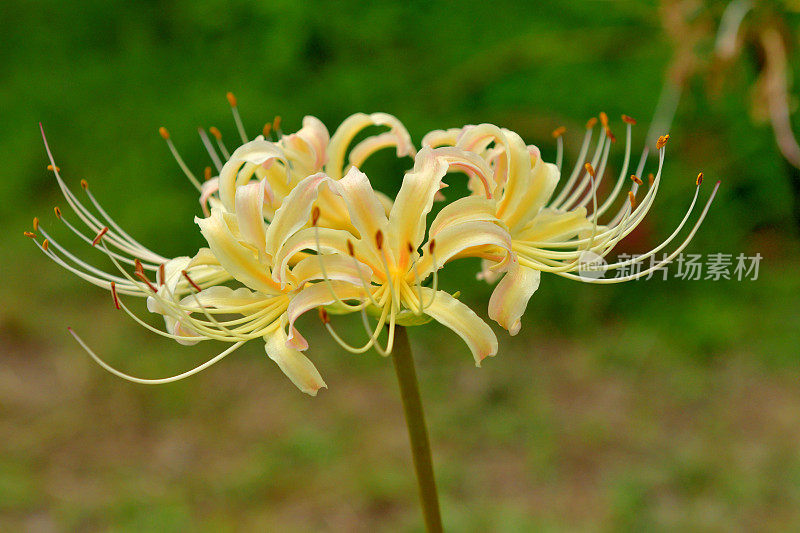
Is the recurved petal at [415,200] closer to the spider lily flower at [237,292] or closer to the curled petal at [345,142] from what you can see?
the spider lily flower at [237,292]

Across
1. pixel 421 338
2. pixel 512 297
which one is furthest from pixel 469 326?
pixel 421 338

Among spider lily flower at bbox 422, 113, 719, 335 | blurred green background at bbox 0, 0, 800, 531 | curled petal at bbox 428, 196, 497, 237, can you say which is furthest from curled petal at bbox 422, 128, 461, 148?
blurred green background at bbox 0, 0, 800, 531

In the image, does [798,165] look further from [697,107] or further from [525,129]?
[525,129]

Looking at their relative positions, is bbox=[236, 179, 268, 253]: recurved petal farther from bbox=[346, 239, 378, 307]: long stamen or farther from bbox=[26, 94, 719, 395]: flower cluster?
bbox=[346, 239, 378, 307]: long stamen

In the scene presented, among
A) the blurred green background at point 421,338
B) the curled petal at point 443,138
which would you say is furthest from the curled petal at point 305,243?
the blurred green background at point 421,338

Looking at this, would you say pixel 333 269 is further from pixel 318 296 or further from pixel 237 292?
pixel 237 292
